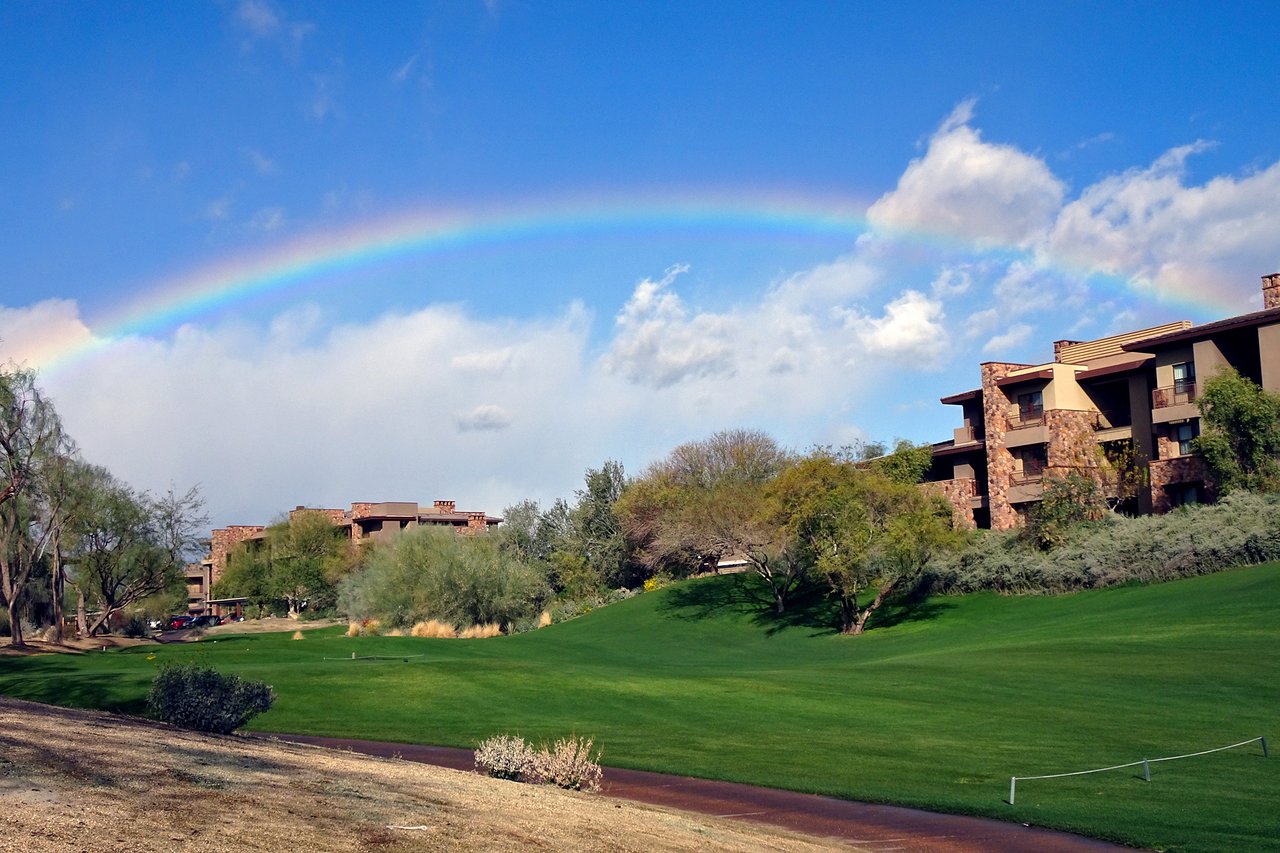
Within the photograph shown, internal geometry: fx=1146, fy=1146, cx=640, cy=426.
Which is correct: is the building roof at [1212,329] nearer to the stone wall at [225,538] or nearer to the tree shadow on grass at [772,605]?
the tree shadow on grass at [772,605]

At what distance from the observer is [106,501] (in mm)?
62094

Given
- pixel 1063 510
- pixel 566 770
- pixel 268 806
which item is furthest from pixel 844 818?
pixel 1063 510

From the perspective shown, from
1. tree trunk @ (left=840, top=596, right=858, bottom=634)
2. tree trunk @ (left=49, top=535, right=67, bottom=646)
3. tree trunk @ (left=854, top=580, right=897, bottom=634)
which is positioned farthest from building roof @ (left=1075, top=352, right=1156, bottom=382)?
tree trunk @ (left=49, top=535, right=67, bottom=646)

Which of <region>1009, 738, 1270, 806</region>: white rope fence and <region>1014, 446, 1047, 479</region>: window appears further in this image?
<region>1014, 446, 1047, 479</region>: window

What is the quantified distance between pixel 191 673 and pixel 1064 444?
192ft

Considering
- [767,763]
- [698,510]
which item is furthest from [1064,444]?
[767,763]

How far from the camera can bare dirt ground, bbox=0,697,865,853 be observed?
9055mm

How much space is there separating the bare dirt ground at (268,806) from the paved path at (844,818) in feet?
2.97

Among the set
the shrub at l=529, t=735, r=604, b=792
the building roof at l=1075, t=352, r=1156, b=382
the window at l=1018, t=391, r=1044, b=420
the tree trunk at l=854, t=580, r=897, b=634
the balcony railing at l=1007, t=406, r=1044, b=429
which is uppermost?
the building roof at l=1075, t=352, r=1156, b=382

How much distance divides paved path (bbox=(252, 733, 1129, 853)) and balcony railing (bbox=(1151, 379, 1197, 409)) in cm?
5010

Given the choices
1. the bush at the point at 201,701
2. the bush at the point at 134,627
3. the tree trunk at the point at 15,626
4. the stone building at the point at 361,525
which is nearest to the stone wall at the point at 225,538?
the stone building at the point at 361,525

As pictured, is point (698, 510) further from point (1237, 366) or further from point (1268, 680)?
point (1268, 680)

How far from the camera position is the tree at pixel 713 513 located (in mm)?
67938

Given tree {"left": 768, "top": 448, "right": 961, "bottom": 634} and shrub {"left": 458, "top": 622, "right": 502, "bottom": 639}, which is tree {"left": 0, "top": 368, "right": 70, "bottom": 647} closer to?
shrub {"left": 458, "top": 622, "right": 502, "bottom": 639}
